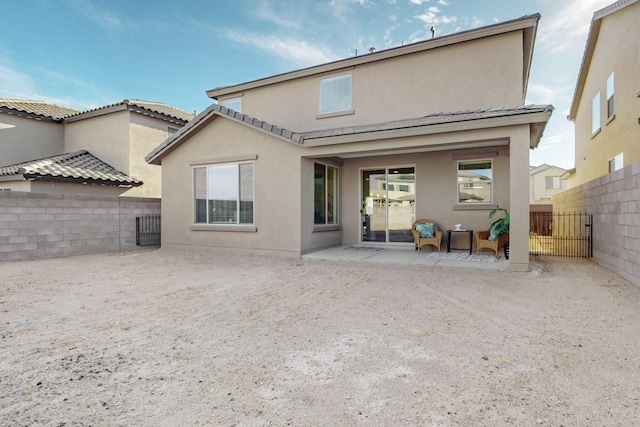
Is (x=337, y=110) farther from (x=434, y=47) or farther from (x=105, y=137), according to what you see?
(x=105, y=137)

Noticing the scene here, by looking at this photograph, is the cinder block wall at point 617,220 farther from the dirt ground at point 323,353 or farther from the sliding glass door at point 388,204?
the sliding glass door at point 388,204

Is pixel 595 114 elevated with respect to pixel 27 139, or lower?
elevated

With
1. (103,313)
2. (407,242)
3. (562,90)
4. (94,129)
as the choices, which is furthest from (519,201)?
(94,129)

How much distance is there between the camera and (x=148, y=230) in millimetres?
12766

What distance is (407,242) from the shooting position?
34.9ft

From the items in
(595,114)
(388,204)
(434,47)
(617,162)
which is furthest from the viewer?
(595,114)

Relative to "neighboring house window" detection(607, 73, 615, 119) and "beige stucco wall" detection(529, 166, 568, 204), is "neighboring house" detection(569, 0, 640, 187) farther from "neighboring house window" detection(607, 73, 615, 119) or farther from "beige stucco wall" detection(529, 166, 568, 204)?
"beige stucco wall" detection(529, 166, 568, 204)

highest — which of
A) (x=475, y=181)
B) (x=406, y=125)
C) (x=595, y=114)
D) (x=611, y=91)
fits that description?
(x=611, y=91)

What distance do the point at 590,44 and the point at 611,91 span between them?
10.1 ft

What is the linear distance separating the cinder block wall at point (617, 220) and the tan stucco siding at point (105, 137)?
16.4 m

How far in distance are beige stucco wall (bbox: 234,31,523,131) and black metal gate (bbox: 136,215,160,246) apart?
610 cm

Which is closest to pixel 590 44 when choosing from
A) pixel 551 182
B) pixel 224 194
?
pixel 224 194

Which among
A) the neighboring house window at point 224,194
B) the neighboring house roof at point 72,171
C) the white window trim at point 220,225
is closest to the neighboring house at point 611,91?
the white window trim at point 220,225

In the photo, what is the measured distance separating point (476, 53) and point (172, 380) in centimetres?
1065
